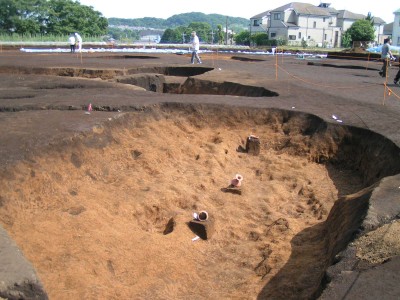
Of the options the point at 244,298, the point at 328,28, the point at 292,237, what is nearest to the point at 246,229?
the point at 292,237

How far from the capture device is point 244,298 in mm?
4809

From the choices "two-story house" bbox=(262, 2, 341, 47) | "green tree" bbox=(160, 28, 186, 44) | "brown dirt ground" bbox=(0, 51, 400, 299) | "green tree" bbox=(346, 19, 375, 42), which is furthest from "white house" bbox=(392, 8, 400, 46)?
"brown dirt ground" bbox=(0, 51, 400, 299)

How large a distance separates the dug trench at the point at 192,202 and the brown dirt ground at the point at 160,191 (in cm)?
2

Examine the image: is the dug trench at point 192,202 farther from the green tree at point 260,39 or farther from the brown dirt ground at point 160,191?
the green tree at point 260,39

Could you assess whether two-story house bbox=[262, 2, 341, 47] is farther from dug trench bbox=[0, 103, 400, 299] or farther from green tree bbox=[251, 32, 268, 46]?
dug trench bbox=[0, 103, 400, 299]

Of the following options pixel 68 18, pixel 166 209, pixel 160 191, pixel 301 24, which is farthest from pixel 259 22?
pixel 166 209

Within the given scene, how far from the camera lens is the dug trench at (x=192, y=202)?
493 centimetres

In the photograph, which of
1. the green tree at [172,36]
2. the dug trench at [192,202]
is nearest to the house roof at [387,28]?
the green tree at [172,36]

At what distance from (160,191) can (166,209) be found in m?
0.48

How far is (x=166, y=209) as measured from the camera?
6.88 meters

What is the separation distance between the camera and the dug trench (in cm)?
493

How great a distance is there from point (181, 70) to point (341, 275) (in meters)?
16.2

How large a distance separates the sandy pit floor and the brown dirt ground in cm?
2

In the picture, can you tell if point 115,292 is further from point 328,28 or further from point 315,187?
point 328,28
